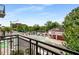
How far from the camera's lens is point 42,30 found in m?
1.79

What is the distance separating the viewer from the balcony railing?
A: 1.74m

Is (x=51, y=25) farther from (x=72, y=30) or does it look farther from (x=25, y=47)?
(x=25, y=47)

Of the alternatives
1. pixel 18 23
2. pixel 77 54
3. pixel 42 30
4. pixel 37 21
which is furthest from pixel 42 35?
pixel 77 54

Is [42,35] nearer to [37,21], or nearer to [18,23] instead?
[37,21]

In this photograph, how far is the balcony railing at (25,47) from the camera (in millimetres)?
1739

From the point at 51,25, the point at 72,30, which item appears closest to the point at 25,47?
the point at 51,25

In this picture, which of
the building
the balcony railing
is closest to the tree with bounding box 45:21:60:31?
the building

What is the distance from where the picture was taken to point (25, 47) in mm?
1801

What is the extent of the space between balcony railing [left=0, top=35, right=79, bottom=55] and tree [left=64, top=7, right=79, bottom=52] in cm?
7

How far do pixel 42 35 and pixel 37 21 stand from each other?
0.56ft

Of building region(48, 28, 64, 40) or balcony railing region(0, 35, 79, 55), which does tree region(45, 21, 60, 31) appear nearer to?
building region(48, 28, 64, 40)

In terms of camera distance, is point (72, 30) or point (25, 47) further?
point (25, 47)

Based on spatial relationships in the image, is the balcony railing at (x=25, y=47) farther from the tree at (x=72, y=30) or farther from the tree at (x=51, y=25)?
the tree at (x=51, y=25)

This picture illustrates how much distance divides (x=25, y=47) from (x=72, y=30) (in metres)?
0.55
